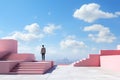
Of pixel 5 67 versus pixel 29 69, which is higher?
pixel 5 67

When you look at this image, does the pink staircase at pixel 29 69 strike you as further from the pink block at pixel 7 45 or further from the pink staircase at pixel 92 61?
the pink staircase at pixel 92 61

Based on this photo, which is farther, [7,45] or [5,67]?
[7,45]

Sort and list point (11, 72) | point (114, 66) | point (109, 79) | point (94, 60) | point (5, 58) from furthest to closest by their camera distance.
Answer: point (94, 60), point (5, 58), point (114, 66), point (11, 72), point (109, 79)

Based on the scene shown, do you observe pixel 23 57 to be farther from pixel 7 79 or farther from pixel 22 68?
pixel 7 79

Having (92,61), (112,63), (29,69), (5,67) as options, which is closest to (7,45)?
(5,67)

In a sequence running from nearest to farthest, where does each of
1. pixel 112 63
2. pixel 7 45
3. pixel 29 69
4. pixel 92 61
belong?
pixel 29 69 < pixel 112 63 < pixel 7 45 < pixel 92 61

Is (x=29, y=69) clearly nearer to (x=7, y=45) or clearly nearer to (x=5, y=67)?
(x=5, y=67)

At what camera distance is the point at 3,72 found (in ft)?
48.1

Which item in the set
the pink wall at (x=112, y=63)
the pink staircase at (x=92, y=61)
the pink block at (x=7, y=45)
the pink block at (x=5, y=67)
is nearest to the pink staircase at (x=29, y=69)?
the pink block at (x=5, y=67)

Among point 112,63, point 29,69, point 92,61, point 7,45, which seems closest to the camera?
point 29,69

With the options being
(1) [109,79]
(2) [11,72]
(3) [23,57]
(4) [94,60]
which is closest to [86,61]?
(4) [94,60]

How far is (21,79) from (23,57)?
9.37 metres

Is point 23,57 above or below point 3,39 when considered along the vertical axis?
below

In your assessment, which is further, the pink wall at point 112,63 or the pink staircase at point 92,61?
the pink staircase at point 92,61
